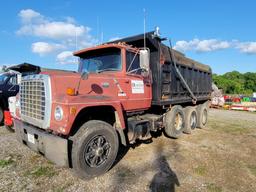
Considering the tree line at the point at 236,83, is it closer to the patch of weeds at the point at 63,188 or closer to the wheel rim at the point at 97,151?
the wheel rim at the point at 97,151

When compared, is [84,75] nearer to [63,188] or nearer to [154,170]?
[63,188]

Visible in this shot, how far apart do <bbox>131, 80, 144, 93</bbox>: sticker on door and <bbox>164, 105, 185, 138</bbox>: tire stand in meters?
1.64

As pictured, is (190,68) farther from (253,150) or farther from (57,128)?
(57,128)

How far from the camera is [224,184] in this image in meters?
3.65

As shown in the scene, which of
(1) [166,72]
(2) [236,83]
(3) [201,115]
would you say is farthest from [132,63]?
(2) [236,83]

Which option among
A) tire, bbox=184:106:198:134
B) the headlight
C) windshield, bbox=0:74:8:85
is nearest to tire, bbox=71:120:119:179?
the headlight

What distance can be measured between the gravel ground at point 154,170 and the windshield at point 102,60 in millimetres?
2205

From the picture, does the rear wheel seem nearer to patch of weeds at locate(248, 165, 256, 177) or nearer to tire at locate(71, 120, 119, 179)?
patch of weeds at locate(248, 165, 256, 177)

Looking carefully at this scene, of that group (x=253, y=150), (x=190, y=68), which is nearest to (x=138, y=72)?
(x=190, y=68)

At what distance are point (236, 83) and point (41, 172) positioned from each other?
85793 mm

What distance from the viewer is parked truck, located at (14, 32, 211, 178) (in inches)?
135

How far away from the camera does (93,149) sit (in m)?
3.75

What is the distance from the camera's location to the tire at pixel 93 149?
3.49 metres

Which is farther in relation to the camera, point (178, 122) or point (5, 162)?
point (178, 122)
